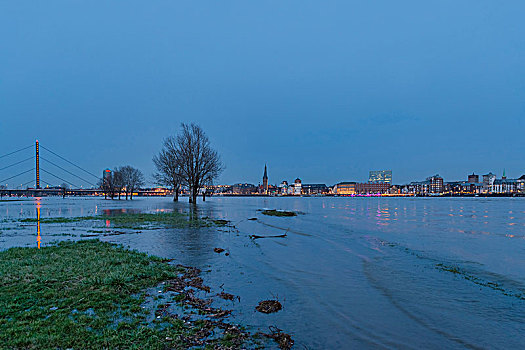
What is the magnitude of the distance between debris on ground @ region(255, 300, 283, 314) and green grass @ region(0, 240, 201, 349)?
2.23 metres

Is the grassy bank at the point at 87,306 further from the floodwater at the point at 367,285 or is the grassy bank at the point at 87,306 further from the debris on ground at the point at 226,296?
the debris on ground at the point at 226,296

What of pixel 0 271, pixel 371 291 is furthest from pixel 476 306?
pixel 0 271

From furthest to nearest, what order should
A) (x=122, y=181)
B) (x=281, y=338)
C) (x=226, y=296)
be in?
1. (x=122, y=181)
2. (x=226, y=296)
3. (x=281, y=338)

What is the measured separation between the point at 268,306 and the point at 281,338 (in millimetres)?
1778

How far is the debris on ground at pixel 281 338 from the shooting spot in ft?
19.5

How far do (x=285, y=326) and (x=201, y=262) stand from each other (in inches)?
259

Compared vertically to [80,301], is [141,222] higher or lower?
lower

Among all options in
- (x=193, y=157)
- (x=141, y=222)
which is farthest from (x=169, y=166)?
(x=141, y=222)

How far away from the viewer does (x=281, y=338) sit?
6.23 metres

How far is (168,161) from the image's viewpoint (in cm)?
6391

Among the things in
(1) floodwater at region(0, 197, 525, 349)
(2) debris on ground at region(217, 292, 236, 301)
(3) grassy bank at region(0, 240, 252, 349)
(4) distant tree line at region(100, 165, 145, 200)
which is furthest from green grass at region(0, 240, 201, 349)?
(4) distant tree line at region(100, 165, 145, 200)

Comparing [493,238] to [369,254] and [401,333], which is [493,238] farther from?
[401,333]

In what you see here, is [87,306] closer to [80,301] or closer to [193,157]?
[80,301]

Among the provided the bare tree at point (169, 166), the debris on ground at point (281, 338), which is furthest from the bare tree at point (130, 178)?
the debris on ground at point (281, 338)
